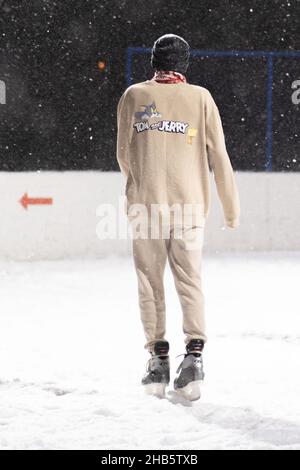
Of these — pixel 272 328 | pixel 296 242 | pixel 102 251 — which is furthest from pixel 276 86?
pixel 272 328

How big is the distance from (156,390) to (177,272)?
0.64 metres

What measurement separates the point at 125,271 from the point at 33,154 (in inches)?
78.3

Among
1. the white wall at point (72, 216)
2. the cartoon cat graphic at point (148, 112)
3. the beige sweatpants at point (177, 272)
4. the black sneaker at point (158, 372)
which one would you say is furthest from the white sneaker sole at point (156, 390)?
the white wall at point (72, 216)

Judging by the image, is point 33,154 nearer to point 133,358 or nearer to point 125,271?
point 125,271

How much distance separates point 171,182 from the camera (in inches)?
219

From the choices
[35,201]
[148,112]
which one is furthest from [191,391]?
[35,201]

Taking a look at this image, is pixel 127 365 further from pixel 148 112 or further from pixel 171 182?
pixel 148 112

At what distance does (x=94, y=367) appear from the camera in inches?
253

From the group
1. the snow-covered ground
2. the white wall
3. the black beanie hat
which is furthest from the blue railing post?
the black beanie hat

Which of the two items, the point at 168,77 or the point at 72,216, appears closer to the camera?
the point at 168,77

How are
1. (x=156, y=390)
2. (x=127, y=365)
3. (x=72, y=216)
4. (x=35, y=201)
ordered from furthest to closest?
(x=72, y=216)
(x=35, y=201)
(x=127, y=365)
(x=156, y=390)

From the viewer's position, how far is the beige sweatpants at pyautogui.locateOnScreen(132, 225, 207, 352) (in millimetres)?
5570

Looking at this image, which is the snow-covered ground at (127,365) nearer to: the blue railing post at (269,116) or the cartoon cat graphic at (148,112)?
the cartoon cat graphic at (148,112)

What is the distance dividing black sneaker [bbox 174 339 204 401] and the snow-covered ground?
81 mm
